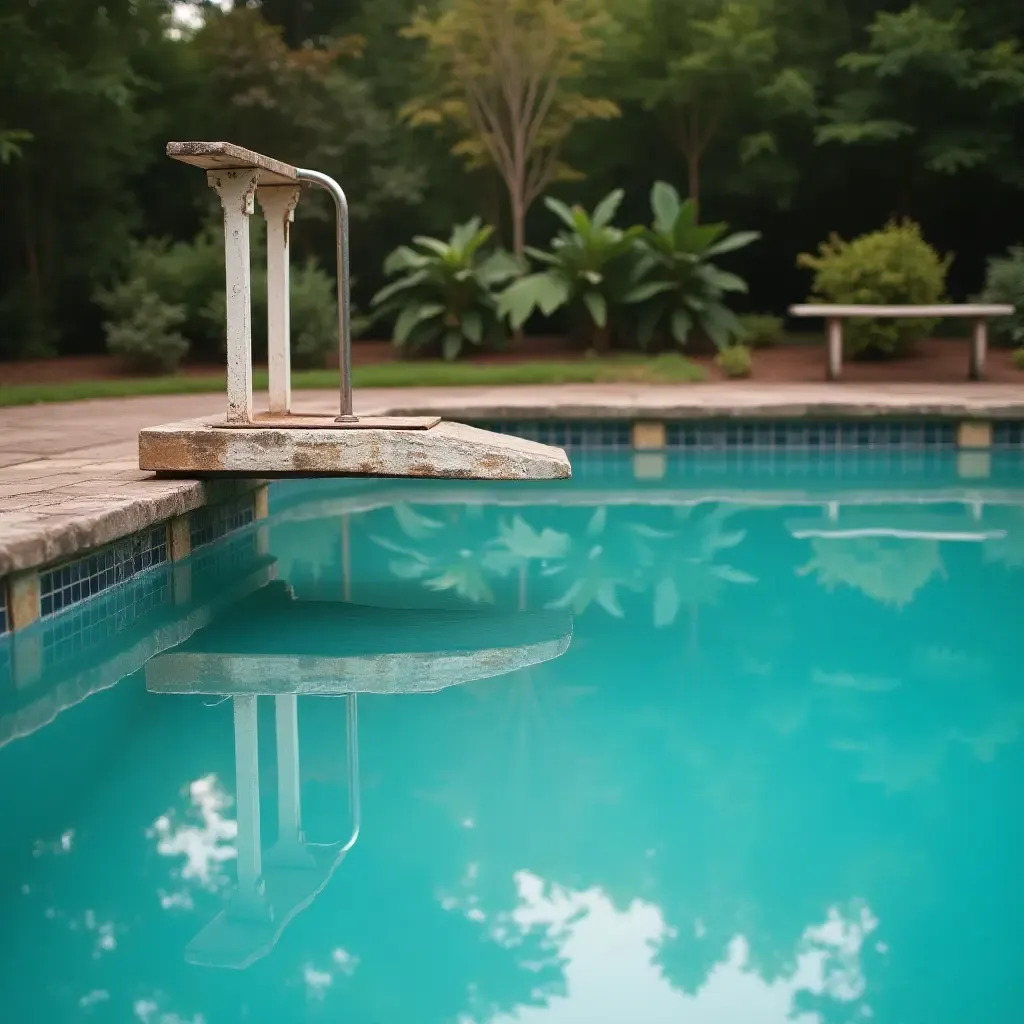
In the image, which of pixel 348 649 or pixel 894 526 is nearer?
pixel 348 649

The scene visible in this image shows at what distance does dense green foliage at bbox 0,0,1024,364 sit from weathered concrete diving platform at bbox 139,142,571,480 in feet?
22.1

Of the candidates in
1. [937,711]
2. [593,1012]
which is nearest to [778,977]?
[593,1012]

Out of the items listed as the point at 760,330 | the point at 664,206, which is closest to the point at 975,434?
the point at 760,330

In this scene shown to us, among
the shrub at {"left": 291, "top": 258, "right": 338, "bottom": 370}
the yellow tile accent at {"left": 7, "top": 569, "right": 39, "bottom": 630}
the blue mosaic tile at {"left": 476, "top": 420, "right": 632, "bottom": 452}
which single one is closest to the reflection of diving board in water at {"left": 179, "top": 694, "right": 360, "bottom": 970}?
the yellow tile accent at {"left": 7, "top": 569, "right": 39, "bottom": 630}

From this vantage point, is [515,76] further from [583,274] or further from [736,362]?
[736,362]

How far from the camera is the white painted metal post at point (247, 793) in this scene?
2.57 m

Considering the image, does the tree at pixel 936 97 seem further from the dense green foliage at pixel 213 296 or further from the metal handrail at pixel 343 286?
the metal handrail at pixel 343 286

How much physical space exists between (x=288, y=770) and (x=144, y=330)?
8626mm

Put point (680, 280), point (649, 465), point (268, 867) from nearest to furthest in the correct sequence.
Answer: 1. point (268, 867)
2. point (649, 465)
3. point (680, 280)

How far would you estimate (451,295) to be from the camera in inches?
474

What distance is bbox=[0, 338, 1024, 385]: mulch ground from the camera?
1082 cm

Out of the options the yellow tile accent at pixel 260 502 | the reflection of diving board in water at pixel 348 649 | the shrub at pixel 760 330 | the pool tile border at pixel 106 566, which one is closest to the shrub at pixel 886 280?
the shrub at pixel 760 330

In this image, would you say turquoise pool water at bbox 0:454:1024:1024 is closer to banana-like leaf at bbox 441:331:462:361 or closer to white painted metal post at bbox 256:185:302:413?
white painted metal post at bbox 256:185:302:413

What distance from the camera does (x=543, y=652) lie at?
4238 millimetres
